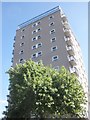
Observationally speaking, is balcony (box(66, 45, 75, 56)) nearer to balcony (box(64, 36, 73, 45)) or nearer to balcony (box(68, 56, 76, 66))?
balcony (box(64, 36, 73, 45))

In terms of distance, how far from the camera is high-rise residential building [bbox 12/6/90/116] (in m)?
32.3

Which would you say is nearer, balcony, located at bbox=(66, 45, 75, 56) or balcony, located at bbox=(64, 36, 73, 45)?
balcony, located at bbox=(66, 45, 75, 56)

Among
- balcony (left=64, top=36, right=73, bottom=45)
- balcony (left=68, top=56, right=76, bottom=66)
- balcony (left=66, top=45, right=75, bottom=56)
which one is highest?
balcony (left=64, top=36, right=73, bottom=45)

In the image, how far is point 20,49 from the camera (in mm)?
38125

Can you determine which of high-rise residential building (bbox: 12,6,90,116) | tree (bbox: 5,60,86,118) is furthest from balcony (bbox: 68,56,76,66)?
tree (bbox: 5,60,86,118)

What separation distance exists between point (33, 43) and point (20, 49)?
255cm

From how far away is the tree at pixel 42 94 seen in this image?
1917cm

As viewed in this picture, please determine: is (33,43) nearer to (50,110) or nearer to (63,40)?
(63,40)

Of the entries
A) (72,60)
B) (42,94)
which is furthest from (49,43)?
(42,94)

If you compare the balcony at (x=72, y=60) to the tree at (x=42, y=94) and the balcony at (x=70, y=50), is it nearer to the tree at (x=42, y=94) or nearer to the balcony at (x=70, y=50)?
the balcony at (x=70, y=50)

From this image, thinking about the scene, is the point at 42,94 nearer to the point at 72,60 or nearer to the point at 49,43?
the point at 72,60

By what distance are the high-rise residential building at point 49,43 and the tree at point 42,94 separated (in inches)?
384

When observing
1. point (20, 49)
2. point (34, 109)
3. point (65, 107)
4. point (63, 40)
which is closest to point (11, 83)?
point (34, 109)

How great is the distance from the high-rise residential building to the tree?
9761 mm
